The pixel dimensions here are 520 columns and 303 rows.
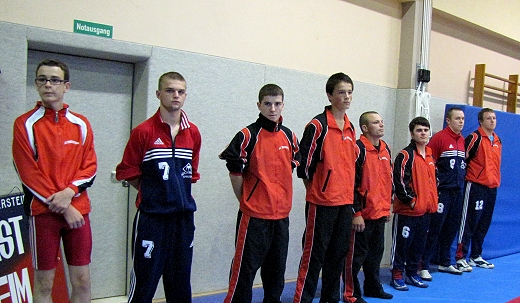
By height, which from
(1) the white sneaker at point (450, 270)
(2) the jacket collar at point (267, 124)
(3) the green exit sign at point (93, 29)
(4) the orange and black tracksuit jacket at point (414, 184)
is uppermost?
(3) the green exit sign at point (93, 29)

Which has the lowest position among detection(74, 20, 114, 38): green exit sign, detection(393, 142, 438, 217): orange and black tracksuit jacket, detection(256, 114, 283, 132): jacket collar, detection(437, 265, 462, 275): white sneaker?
detection(437, 265, 462, 275): white sneaker

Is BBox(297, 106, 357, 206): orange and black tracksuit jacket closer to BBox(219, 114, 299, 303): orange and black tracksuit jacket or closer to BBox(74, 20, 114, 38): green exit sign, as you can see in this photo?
BBox(219, 114, 299, 303): orange and black tracksuit jacket

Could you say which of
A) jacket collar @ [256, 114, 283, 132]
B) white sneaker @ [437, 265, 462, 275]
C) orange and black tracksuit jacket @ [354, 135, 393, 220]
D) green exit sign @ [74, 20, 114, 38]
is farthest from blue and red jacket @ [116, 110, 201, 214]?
white sneaker @ [437, 265, 462, 275]

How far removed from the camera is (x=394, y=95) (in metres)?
5.78

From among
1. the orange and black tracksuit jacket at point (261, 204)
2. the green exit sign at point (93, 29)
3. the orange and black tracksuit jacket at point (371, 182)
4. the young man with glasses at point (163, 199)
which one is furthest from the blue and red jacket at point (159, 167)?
the orange and black tracksuit jacket at point (371, 182)

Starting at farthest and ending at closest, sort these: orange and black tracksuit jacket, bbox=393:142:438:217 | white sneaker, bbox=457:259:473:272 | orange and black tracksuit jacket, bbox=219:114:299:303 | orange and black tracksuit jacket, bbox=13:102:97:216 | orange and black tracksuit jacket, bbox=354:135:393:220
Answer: white sneaker, bbox=457:259:473:272 → orange and black tracksuit jacket, bbox=393:142:438:217 → orange and black tracksuit jacket, bbox=354:135:393:220 → orange and black tracksuit jacket, bbox=219:114:299:303 → orange and black tracksuit jacket, bbox=13:102:97:216

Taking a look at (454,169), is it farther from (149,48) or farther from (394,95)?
(149,48)

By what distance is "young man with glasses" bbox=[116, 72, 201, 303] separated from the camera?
2.78 m

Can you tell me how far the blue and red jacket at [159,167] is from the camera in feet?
9.15

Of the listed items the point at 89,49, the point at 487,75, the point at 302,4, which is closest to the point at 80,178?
the point at 89,49

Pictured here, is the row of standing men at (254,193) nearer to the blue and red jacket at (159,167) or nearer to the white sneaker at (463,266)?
the blue and red jacket at (159,167)

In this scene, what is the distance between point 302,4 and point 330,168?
1.99m

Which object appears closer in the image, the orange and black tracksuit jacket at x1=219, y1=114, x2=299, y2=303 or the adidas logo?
the adidas logo

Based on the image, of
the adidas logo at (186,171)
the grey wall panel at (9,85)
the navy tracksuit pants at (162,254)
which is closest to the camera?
the navy tracksuit pants at (162,254)
